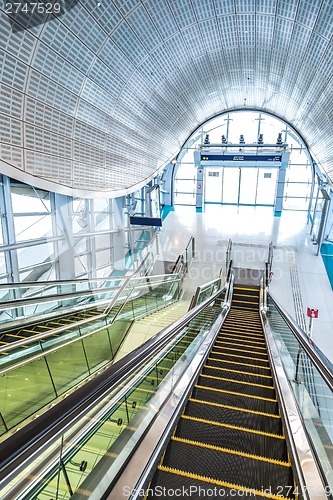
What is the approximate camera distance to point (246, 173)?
24.5 metres

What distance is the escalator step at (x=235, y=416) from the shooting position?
104 inches

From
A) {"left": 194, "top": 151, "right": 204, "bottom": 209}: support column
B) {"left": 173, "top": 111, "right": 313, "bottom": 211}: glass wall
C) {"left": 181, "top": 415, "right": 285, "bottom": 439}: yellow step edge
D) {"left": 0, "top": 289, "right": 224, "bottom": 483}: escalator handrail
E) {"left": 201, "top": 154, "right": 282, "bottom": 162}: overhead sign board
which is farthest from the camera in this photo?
{"left": 194, "top": 151, "right": 204, "bottom": 209}: support column

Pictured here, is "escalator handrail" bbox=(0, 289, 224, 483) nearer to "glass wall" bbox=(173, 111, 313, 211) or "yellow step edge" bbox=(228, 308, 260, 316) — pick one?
"yellow step edge" bbox=(228, 308, 260, 316)

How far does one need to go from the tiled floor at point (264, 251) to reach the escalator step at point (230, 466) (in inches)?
280

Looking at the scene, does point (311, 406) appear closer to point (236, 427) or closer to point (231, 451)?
point (236, 427)

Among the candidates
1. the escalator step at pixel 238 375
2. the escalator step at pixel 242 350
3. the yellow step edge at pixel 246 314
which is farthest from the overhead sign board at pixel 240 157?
the escalator step at pixel 238 375

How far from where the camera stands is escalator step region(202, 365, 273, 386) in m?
3.58

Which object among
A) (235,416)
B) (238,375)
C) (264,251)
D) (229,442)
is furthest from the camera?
(264,251)

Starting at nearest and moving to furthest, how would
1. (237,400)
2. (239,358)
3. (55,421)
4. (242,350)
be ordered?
(55,421) < (237,400) < (239,358) < (242,350)

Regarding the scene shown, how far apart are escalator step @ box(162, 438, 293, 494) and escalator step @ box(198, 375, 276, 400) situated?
112 centimetres

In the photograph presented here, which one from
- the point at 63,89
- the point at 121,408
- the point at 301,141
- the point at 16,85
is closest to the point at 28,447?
the point at 121,408

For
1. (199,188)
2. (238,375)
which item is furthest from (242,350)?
(199,188)

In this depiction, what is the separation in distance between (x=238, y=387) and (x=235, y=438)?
988 millimetres

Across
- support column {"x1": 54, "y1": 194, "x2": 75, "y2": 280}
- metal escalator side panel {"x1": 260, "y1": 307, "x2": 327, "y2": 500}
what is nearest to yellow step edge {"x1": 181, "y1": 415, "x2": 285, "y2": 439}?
metal escalator side panel {"x1": 260, "y1": 307, "x2": 327, "y2": 500}
